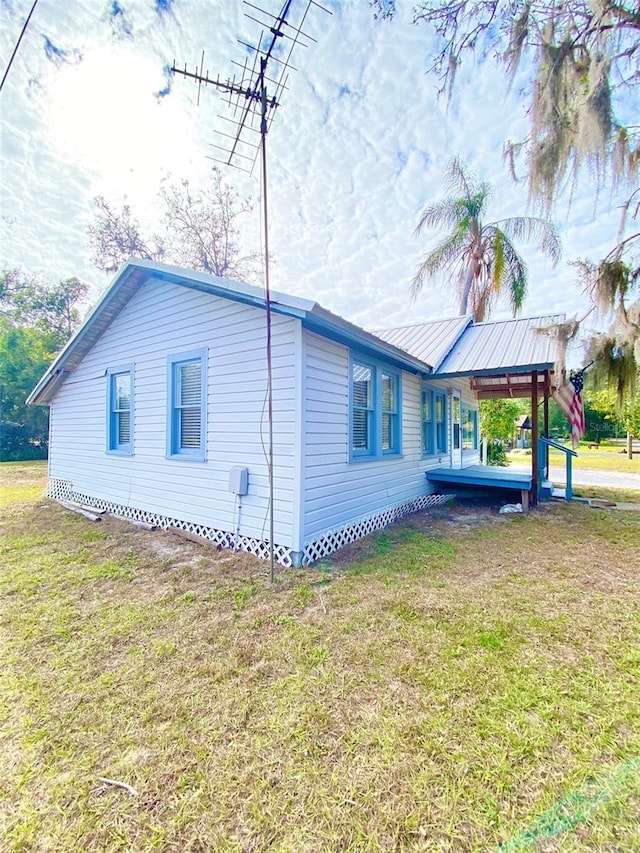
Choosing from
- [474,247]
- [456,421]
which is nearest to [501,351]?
[456,421]

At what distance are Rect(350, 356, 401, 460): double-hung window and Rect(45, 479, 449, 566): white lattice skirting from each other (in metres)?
1.11

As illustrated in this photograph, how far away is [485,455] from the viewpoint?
47.7 feet

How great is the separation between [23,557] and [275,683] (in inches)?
175

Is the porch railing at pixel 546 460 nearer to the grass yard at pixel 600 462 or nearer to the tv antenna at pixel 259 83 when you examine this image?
the grass yard at pixel 600 462

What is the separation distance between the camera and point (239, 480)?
4.97m

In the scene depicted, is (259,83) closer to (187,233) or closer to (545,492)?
(545,492)

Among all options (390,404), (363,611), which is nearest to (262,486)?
(363,611)

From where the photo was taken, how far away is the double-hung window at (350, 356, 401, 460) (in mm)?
5863

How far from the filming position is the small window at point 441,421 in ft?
30.7

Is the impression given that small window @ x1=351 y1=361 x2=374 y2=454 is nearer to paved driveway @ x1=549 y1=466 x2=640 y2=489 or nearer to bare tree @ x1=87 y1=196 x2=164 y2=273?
paved driveway @ x1=549 y1=466 x2=640 y2=489

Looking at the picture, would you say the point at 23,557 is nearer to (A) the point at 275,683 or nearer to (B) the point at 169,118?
(A) the point at 275,683

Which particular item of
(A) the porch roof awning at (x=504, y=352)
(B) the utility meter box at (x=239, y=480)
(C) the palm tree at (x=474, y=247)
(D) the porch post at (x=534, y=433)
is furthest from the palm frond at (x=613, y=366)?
(C) the palm tree at (x=474, y=247)

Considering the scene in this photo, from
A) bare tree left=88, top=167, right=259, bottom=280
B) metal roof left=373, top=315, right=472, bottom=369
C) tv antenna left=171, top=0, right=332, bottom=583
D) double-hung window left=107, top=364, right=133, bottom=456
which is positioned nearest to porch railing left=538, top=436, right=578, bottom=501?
metal roof left=373, top=315, right=472, bottom=369

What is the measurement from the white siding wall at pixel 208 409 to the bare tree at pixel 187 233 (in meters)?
12.4
